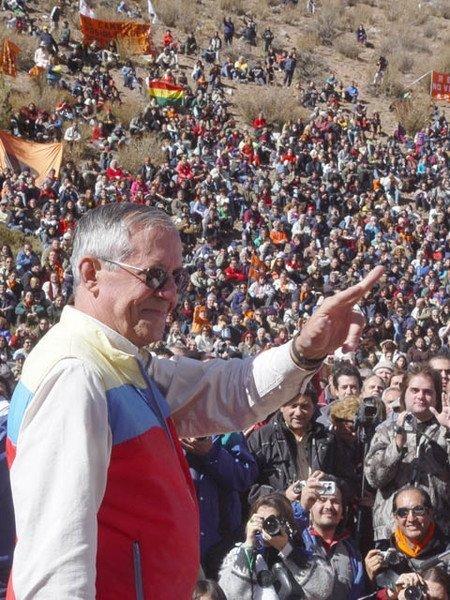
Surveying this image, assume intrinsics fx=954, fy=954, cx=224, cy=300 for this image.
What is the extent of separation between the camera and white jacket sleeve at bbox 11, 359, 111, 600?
1609mm

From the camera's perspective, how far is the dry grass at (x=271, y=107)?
101 ft

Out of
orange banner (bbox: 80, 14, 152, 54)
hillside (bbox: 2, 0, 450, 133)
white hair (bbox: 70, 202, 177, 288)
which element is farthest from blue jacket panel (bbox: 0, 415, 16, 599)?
orange banner (bbox: 80, 14, 152, 54)

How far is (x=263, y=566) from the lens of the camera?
148 inches

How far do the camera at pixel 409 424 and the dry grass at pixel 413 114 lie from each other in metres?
28.6

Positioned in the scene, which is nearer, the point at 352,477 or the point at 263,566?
the point at 263,566

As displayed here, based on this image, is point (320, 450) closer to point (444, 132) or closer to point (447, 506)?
point (447, 506)

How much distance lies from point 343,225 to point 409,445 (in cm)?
1923

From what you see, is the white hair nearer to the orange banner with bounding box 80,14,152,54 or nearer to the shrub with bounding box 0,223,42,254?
the shrub with bounding box 0,223,42,254

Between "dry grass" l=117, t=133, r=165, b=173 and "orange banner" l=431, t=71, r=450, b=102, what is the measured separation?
12.0 m

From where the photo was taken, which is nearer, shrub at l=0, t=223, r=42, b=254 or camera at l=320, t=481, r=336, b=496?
camera at l=320, t=481, r=336, b=496

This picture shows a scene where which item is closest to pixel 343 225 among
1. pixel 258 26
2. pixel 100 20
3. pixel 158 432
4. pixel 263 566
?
pixel 100 20

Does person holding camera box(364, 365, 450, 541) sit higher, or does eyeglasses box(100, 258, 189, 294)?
eyeglasses box(100, 258, 189, 294)

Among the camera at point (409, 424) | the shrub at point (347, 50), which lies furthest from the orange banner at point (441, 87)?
the camera at point (409, 424)

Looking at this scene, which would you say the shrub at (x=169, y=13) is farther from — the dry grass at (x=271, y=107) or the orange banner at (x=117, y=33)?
the dry grass at (x=271, y=107)
